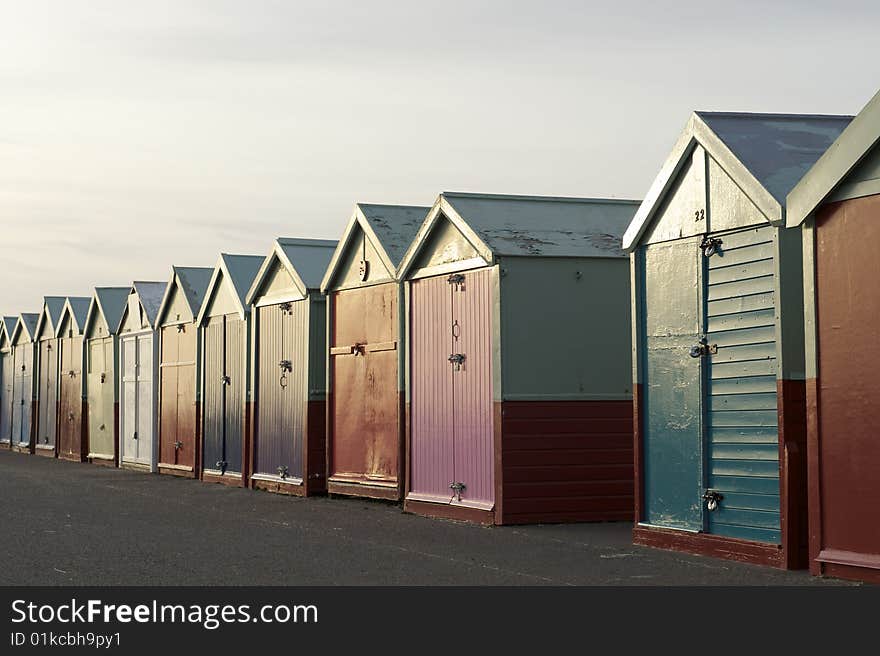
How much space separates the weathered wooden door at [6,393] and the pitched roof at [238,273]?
19.1 metres

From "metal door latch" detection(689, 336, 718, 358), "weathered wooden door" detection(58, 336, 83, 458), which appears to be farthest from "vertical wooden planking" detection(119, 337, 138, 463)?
"metal door latch" detection(689, 336, 718, 358)

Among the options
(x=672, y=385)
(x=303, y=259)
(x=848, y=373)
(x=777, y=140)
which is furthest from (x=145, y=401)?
(x=848, y=373)

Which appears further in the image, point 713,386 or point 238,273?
point 238,273

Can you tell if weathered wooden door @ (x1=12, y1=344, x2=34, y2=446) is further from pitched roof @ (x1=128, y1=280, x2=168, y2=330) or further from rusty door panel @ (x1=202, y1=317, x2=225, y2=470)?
rusty door panel @ (x1=202, y1=317, x2=225, y2=470)

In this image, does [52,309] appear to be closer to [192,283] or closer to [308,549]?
[192,283]

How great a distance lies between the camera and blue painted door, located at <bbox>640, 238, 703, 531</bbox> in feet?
39.7

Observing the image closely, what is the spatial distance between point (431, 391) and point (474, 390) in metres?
1.24

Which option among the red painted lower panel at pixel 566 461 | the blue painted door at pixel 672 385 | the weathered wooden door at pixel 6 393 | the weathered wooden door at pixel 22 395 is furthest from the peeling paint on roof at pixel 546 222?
the weathered wooden door at pixel 6 393

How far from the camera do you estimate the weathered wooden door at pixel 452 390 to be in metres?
15.5

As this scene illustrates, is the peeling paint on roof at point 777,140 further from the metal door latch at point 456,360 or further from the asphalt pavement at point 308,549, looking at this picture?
the metal door latch at point 456,360

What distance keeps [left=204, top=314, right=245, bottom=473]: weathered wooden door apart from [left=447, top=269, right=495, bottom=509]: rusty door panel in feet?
25.5

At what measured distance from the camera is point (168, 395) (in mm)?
27453
